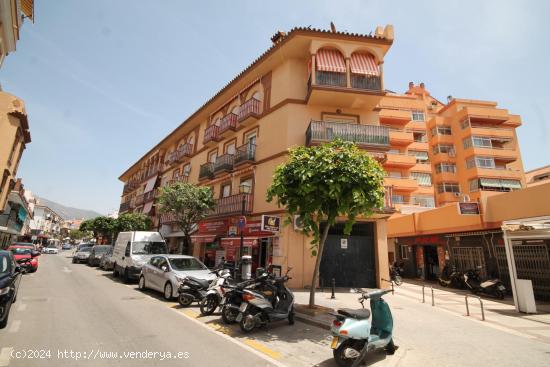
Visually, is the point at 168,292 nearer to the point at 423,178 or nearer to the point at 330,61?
the point at 330,61

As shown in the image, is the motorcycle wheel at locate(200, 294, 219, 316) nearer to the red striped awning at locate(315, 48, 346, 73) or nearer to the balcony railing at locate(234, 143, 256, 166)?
the balcony railing at locate(234, 143, 256, 166)

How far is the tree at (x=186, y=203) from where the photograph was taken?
16312 mm

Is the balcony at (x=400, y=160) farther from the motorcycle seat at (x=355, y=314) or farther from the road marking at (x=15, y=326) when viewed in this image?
the road marking at (x=15, y=326)

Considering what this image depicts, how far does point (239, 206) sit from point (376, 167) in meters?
9.62

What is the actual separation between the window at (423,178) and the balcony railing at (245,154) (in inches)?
1000

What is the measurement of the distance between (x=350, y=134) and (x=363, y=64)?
4.02m

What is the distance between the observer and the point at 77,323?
657cm

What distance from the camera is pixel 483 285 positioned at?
1420cm

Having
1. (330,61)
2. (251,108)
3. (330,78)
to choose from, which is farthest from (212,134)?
(330,61)

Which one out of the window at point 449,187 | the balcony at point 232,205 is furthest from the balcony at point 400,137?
the balcony at point 232,205

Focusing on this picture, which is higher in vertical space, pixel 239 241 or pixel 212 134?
pixel 212 134

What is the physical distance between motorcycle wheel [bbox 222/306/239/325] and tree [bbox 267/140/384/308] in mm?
2396

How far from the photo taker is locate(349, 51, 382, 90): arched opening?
48.5 ft

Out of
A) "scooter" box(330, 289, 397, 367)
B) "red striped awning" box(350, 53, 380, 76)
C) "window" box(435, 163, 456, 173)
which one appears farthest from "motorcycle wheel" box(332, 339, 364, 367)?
"window" box(435, 163, 456, 173)
